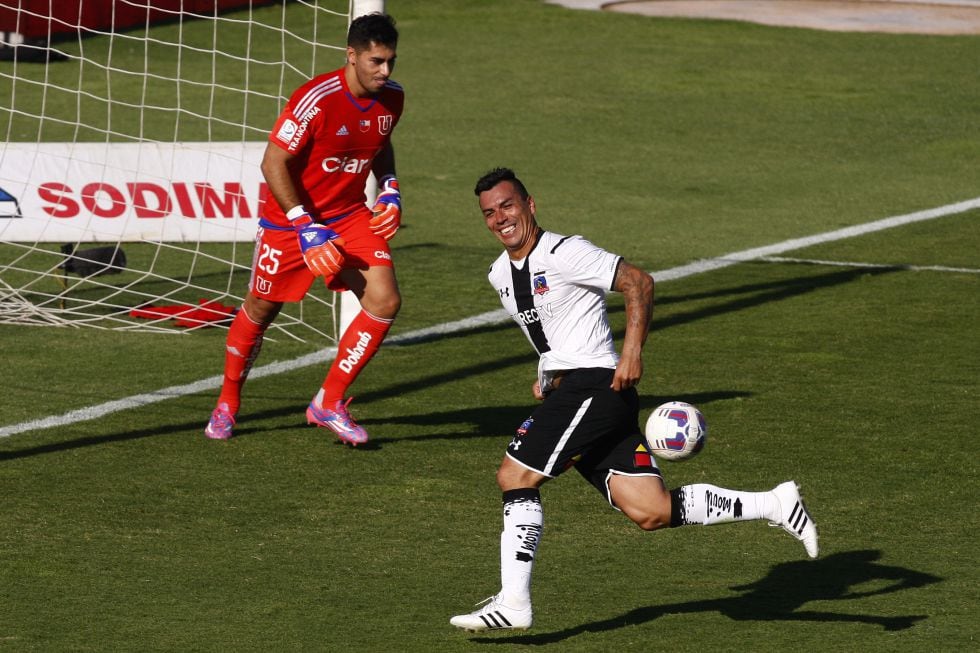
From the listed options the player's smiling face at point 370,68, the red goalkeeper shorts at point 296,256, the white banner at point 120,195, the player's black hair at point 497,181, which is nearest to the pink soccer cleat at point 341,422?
the red goalkeeper shorts at point 296,256

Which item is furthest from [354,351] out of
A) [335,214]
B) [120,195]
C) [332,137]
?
[120,195]

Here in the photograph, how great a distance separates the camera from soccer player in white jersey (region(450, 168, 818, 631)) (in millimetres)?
6000

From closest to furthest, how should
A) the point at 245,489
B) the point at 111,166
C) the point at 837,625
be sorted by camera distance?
1. the point at 837,625
2. the point at 245,489
3. the point at 111,166

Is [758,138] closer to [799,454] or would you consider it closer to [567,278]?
[799,454]

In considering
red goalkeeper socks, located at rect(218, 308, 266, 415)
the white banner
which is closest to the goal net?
the white banner

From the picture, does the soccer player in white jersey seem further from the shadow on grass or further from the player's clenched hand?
the shadow on grass

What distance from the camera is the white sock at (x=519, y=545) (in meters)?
5.75

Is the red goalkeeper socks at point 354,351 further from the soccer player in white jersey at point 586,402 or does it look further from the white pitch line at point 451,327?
the soccer player in white jersey at point 586,402

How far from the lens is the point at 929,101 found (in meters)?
22.8

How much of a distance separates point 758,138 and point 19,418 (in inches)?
519

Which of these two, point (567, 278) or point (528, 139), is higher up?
point (567, 278)

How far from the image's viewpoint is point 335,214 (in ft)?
28.6

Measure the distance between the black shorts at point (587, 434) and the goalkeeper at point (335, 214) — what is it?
256 centimetres

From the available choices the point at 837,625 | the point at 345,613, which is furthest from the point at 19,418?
the point at 837,625
